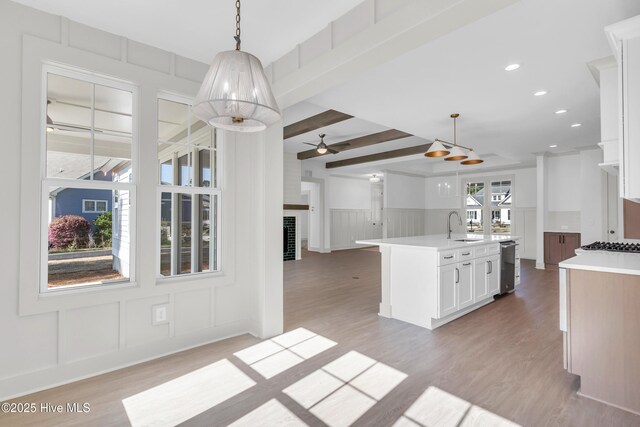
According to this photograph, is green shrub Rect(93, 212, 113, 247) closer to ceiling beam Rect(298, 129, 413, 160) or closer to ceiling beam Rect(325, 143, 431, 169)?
ceiling beam Rect(298, 129, 413, 160)

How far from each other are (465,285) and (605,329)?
5.72ft

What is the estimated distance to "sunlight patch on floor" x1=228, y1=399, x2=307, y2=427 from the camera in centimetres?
194

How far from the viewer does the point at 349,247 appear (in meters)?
11.2

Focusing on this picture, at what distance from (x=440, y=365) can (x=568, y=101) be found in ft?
12.0

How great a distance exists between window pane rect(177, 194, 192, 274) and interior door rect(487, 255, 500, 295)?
3.79 m

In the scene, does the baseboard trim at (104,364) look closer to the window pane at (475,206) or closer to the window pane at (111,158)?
the window pane at (111,158)

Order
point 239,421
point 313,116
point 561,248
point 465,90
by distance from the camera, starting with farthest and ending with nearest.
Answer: point 561,248 < point 313,116 < point 465,90 < point 239,421

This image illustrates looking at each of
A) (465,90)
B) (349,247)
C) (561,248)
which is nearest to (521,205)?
(561,248)

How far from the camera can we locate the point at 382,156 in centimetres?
838

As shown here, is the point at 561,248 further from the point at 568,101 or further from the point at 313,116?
the point at 313,116

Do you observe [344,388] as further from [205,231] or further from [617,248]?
[617,248]

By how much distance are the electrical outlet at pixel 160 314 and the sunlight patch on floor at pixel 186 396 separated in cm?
60

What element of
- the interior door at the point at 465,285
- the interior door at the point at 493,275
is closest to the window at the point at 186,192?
the interior door at the point at 465,285

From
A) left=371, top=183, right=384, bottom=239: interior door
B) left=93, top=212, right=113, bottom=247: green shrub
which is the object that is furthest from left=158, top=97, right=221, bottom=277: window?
left=371, top=183, right=384, bottom=239: interior door
